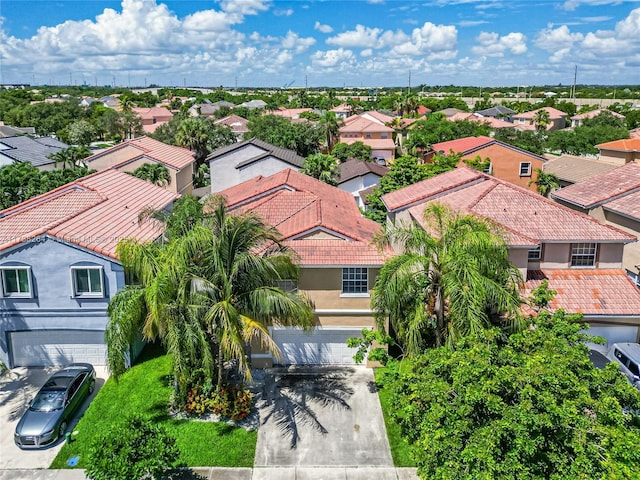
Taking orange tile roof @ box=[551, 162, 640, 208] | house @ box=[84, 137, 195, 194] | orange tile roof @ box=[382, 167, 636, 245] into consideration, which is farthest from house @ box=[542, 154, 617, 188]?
house @ box=[84, 137, 195, 194]

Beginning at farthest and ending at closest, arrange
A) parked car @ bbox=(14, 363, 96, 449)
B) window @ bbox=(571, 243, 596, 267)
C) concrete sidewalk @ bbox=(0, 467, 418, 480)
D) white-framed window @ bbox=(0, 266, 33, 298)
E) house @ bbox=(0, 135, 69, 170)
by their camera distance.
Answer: house @ bbox=(0, 135, 69, 170) < window @ bbox=(571, 243, 596, 267) < white-framed window @ bbox=(0, 266, 33, 298) < parked car @ bbox=(14, 363, 96, 449) < concrete sidewalk @ bbox=(0, 467, 418, 480)

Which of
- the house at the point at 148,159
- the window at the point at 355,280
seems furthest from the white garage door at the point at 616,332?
the house at the point at 148,159

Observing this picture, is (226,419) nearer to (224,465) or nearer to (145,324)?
(224,465)

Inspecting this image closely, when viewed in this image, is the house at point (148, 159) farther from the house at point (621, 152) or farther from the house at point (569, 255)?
the house at point (621, 152)

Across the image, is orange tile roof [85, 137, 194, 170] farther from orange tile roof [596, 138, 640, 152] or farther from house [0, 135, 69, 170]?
orange tile roof [596, 138, 640, 152]

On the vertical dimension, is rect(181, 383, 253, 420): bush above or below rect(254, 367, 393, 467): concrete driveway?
above

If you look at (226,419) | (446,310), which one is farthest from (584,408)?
(226,419)
